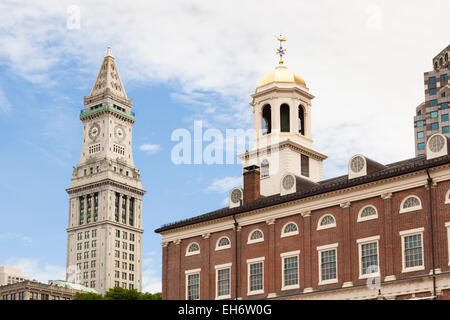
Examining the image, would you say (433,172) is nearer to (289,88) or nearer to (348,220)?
(348,220)

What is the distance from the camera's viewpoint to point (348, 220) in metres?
62.3

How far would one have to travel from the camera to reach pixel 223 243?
71562mm

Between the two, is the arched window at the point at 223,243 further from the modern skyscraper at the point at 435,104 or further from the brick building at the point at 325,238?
the modern skyscraper at the point at 435,104

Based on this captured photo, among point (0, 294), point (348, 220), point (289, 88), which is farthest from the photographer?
point (0, 294)

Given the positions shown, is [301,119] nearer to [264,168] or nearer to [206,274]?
[264,168]

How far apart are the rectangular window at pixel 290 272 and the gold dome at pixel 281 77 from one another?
2603 cm

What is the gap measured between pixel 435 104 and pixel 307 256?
116878 mm

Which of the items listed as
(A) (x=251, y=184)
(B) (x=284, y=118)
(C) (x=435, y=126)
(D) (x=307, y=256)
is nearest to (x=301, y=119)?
(B) (x=284, y=118)

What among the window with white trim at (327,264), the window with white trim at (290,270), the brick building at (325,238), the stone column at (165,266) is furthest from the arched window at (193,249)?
the window with white trim at (327,264)

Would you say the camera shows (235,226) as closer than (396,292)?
No

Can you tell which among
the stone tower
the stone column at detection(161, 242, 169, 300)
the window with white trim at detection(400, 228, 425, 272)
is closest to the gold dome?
the stone tower

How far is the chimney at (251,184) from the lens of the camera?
241 feet
